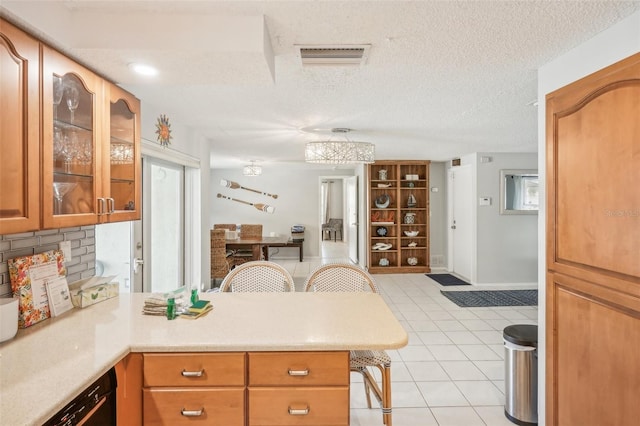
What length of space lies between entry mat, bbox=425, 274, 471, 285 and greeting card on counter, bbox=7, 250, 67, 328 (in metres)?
5.54

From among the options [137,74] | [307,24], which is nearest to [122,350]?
[137,74]

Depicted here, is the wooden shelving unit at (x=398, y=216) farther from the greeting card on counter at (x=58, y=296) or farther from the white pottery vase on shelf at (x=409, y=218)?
the greeting card on counter at (x=58, y=296)

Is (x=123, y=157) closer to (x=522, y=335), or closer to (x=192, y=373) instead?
(x=192, y=373)

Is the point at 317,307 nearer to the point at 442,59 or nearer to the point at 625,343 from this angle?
the point at 625,343

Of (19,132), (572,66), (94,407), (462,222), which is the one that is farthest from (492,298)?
(19,132)

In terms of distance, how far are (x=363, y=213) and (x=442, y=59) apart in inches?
206

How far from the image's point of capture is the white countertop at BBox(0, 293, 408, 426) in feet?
3.66

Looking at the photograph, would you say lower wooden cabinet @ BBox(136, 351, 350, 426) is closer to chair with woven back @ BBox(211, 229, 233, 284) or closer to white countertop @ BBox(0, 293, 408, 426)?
white countertop @ BBox(0, 293, 408, 426)

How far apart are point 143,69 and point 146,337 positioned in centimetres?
127

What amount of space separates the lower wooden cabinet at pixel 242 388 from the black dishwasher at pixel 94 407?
0.13m

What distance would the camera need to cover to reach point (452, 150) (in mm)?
5547

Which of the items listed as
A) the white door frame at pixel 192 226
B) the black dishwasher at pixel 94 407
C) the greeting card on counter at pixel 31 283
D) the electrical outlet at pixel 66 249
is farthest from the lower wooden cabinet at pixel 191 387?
the white door frame at pixel 192 226

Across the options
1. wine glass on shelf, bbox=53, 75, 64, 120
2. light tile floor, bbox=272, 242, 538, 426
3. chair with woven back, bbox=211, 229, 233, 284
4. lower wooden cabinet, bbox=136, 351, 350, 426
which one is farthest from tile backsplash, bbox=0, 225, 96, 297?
chair with woven back, bbox=211, 229, 233, 284

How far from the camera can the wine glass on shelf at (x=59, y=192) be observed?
1.44 m
